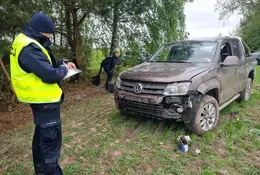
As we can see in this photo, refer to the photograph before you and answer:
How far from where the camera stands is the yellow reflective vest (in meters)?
2.30

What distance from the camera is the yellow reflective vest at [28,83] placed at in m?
2.30

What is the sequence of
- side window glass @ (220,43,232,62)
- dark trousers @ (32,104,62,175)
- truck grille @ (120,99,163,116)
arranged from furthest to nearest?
side window glass @ (220,43,232,62) → truck grille @ (120,99,163,116) → dark trousers @ (32,104,62,175)

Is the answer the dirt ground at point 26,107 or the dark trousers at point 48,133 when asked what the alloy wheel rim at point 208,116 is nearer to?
the dark trousers at point 48,133

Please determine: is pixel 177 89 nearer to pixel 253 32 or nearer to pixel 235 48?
pixel 235 48

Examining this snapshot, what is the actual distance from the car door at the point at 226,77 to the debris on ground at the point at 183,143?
1.32 m

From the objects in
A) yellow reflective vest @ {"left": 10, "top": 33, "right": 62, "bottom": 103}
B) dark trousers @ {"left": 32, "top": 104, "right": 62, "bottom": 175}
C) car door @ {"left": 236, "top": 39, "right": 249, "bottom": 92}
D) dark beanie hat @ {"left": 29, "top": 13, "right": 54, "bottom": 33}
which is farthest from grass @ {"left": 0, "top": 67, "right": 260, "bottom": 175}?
dark beanie hat @ {"left": 29, "top": 13, "right": 54, "bottom": 33}

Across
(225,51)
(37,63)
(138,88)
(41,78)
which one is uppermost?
(225,51)

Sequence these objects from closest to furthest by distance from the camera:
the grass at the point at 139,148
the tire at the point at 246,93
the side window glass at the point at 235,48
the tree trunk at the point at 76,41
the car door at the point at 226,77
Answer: the grass at the point at 139,148
the car door at the point at 226,77
the side window glass at the point at 235,48
the tire at the point at 246,93
the tree trunk at the point at 76,41

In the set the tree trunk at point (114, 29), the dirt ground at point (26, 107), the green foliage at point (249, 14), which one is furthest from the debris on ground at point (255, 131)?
the green foliage at point (249, 14)

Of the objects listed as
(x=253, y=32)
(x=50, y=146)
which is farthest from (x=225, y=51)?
(x=253, y=32)

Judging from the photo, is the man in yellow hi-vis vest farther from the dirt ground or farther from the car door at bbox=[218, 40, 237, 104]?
the car door at bbox=[218, 40, 237, 104]

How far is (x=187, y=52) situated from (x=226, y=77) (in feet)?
2.99

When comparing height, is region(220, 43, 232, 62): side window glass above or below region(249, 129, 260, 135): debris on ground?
above

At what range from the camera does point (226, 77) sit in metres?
4.60
